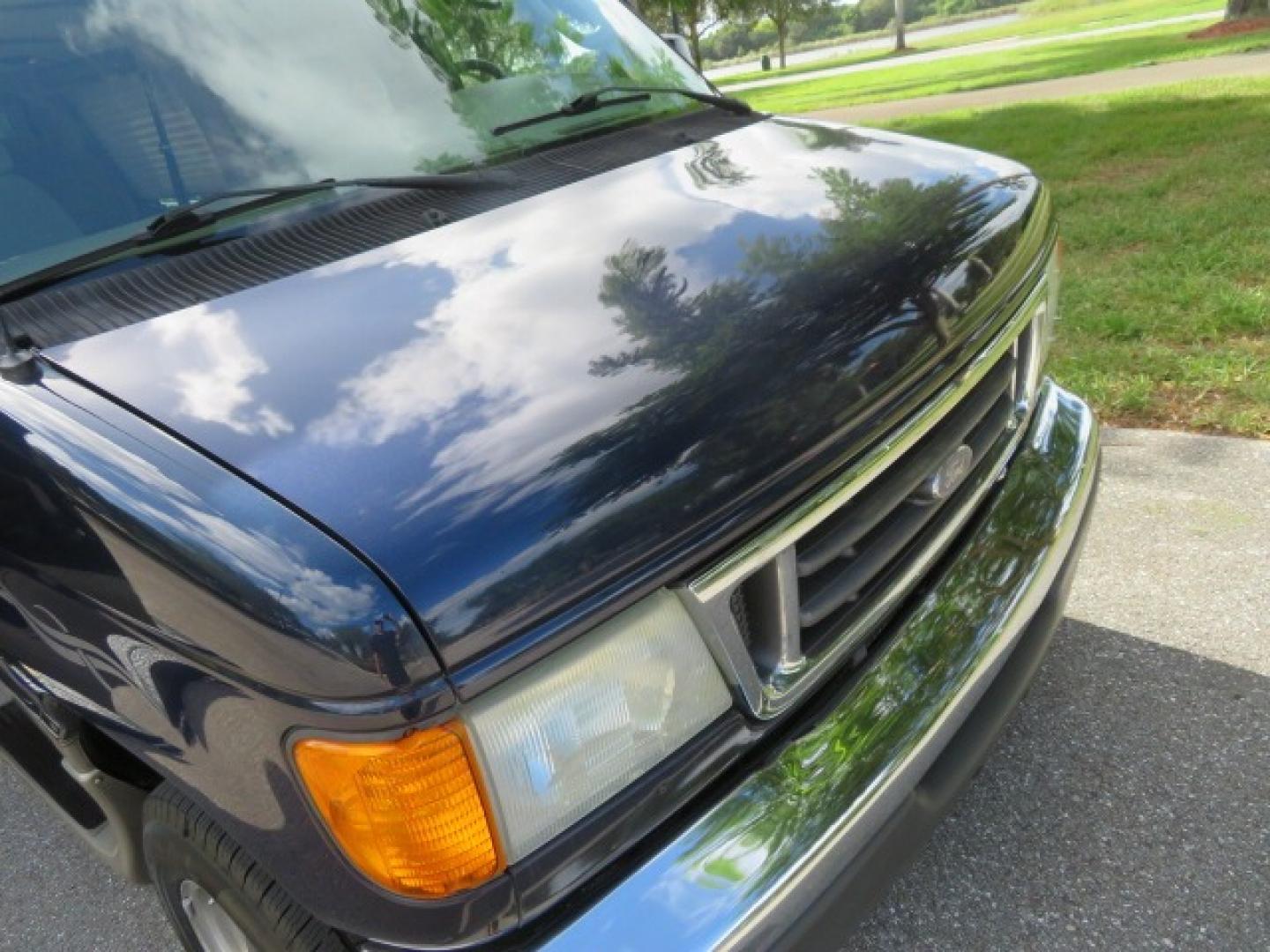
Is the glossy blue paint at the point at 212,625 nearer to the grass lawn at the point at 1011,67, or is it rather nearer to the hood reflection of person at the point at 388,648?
the hood reflection of person at the point at 388,648

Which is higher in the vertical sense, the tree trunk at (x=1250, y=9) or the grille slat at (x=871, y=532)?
the grille slat at (x=871, y=532)

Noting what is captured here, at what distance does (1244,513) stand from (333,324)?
2910mm

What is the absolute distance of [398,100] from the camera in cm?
233

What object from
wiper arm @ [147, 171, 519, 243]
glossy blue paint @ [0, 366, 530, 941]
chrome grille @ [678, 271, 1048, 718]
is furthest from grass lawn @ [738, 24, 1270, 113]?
glossy blue paint @ [0, 366, 530, 941]

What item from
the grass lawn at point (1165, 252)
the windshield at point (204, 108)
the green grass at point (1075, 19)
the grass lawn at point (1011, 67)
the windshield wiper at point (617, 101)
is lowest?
the green grass at point (1075, 19)

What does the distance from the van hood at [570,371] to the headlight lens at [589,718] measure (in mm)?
51

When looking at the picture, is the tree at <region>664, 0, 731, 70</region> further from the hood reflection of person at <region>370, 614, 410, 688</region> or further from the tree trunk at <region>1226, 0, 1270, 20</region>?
the hood reflection of person at <region>370, 614, 410, 688</region>

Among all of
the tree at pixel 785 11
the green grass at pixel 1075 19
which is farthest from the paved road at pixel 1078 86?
the tree at pixel 785 11

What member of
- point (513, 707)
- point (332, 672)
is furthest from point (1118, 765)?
point (332, 672)

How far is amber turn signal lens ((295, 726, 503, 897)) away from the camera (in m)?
1.21

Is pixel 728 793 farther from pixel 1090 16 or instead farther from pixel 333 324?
pixel 1090 16

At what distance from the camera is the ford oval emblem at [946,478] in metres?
1.79

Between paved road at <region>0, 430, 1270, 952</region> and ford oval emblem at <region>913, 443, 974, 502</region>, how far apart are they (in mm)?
736

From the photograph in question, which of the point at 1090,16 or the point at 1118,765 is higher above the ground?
the point at 1118,765
